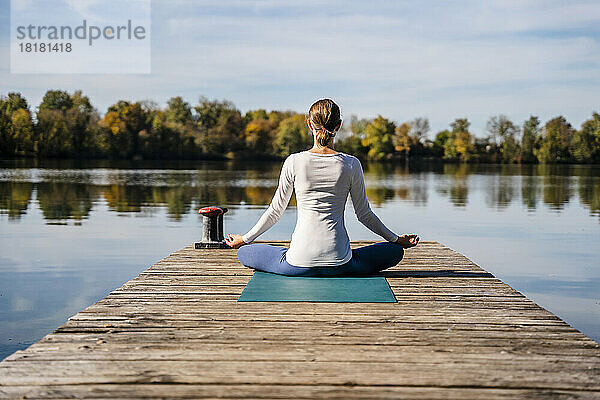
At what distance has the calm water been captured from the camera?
7.98 meters

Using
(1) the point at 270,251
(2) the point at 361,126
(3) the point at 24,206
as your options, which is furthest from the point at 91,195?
(2) the point at 361,126

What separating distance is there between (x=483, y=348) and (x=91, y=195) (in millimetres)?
21734

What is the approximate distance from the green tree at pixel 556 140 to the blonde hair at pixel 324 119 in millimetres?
65122

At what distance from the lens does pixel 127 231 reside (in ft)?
45.9

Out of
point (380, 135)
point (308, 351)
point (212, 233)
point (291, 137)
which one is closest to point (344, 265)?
point (308, 351)

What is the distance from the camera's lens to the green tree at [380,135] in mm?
70875

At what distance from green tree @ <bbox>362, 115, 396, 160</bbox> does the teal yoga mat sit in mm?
66308

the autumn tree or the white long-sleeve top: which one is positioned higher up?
the autumn tree

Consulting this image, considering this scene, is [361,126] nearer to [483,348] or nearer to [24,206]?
[24,206]

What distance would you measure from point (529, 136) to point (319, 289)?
6699cm

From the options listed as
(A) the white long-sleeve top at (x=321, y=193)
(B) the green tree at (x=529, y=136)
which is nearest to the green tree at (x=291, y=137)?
(B) the green tree at (x=529, y=136)

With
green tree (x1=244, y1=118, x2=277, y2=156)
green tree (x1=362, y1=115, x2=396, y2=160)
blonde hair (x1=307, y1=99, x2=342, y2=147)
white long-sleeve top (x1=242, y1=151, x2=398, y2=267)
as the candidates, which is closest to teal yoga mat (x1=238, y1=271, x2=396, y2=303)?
white long-sleeve top (x1=242, y1=151, x2=398, y2=267)

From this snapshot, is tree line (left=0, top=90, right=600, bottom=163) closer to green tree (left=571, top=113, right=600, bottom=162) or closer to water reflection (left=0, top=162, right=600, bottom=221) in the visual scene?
green tree (left=571, top=113, right=600, bottom=162)

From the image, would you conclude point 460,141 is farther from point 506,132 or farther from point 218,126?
point 218,126
